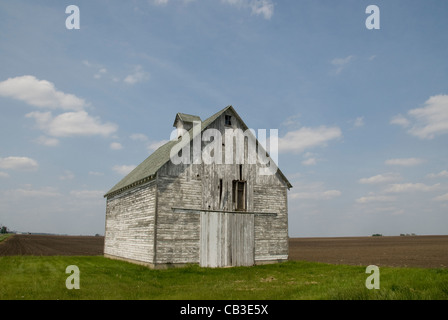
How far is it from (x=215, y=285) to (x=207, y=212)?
7494mm

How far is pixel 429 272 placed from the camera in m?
16.0

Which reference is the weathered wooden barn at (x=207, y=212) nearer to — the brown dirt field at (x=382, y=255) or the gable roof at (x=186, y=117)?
the gable roof at (x=186, y=117)

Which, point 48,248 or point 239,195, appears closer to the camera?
point 239,195

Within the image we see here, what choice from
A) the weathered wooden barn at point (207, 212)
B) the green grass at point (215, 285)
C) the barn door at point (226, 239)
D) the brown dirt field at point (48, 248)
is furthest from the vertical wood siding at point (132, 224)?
the brown dirt field at point (48, 248)

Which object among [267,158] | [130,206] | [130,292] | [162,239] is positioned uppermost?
[267,158]

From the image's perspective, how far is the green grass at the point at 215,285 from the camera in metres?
12.6

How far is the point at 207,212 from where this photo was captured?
909 inches

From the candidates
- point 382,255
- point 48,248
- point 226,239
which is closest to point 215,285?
point 226,239

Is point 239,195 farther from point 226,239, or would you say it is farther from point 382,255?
point 382,255

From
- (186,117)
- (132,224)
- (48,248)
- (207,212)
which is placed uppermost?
(186,117)
